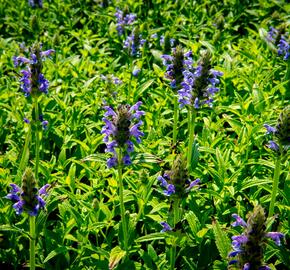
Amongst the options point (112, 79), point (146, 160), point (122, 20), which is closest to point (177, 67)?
point (146, 160)

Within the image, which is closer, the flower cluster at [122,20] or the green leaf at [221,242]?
the green leaf at [221,242]

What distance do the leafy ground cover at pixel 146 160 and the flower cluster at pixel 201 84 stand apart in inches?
0.5

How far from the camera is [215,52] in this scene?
7016 mm

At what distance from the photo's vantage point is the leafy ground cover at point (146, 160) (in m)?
3.48

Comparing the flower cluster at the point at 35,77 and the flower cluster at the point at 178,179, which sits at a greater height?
the flower cluster at the point at 35,77

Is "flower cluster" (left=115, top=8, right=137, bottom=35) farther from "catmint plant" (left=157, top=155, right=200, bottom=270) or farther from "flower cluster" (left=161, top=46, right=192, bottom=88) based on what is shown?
"catmint plant" (left=157, top=155, right=200, bottom=270)

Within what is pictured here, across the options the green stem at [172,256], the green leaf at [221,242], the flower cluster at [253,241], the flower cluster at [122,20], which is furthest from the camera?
the flower cluster at [122,20]

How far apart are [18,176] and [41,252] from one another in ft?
2.54

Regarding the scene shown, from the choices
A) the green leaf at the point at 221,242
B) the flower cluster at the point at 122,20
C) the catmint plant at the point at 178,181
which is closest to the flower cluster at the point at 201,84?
the catmint plant at the point at 178,181

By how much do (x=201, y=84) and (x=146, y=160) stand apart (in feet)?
3.08

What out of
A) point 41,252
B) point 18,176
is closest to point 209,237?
point 41,252

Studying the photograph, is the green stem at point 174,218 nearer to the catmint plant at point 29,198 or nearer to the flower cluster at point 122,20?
the catmint plant at point 29,198

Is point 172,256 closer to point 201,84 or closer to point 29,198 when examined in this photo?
point 29,198

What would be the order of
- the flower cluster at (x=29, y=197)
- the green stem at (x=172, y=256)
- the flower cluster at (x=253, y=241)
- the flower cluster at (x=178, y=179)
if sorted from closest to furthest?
the flower cluster at (x=253, y=241) < the flower cluster at (x=29, y=197) < the flower cluster at (x=178, y=179) < the green stem at (x=172, y=256)
